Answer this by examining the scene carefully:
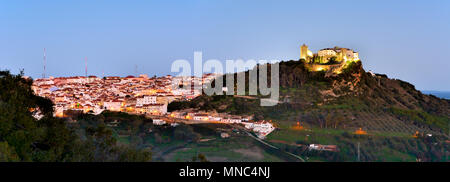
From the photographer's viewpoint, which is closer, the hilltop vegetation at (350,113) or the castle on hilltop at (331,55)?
the hilltop vegetation at (350,113)

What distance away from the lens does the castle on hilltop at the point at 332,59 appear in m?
43.2

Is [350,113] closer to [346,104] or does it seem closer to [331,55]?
[346,104]

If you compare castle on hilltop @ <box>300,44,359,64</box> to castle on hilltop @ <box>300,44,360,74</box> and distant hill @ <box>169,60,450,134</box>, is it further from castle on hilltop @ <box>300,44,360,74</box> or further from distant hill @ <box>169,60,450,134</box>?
distant hill @ <box>169,60,450,134</box>

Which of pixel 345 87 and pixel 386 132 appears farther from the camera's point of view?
pixel 345 87

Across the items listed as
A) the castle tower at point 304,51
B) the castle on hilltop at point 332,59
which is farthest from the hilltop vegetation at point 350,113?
the castle tower at point 304,51

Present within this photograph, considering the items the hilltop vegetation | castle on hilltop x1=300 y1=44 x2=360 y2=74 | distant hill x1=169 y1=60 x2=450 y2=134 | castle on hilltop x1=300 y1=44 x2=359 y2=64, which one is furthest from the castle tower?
distant hill x1=169 y1=60 x2=450 y2=134

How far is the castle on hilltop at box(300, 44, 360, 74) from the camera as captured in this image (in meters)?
43.2

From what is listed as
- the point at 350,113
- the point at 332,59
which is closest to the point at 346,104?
the point at 350,113

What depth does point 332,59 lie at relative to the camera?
45.0 metres

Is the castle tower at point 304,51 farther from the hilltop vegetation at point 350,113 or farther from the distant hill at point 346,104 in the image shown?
the distant hill at point 346,104

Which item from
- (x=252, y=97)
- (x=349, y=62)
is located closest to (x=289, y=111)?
(x=252, y=97)

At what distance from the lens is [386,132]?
26156 mm
